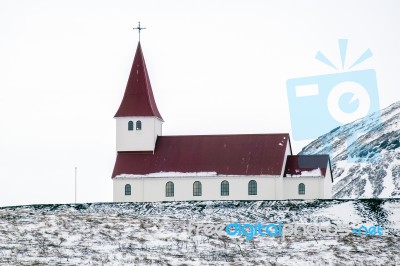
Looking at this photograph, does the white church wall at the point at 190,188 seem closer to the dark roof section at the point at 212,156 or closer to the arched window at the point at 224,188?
the arched window at the point at 224,188

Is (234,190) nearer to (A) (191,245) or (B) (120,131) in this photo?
(B) (120,131)

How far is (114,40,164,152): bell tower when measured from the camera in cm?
8912

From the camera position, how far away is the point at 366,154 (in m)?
130

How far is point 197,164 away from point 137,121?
23.3ft

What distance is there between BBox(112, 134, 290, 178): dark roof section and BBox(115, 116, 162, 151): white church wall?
553 millimetres

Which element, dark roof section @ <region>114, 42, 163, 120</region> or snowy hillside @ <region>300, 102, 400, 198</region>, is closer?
dark roof section @ <region>114, 42, 163, 120</region>

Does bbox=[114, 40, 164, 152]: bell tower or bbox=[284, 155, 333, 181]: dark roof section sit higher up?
bbox=[114, 40, 164, 152]: bell tower

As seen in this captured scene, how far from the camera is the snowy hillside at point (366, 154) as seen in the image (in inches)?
4737

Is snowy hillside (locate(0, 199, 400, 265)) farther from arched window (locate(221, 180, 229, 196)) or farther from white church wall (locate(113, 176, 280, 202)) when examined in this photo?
arched window (locate(221, 180, 229, 196))

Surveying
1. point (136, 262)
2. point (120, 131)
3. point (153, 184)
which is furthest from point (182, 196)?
point (136, 262)

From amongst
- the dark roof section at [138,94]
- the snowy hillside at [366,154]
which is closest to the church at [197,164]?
the dark roof section at [138,94]

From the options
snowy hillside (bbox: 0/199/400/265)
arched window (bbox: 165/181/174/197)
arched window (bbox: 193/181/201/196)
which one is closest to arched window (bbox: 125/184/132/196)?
arched window (bbox: 165/181/174/197)

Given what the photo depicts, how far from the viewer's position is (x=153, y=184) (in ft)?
283

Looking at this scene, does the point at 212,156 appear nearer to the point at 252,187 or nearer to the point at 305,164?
the point at 252,187
